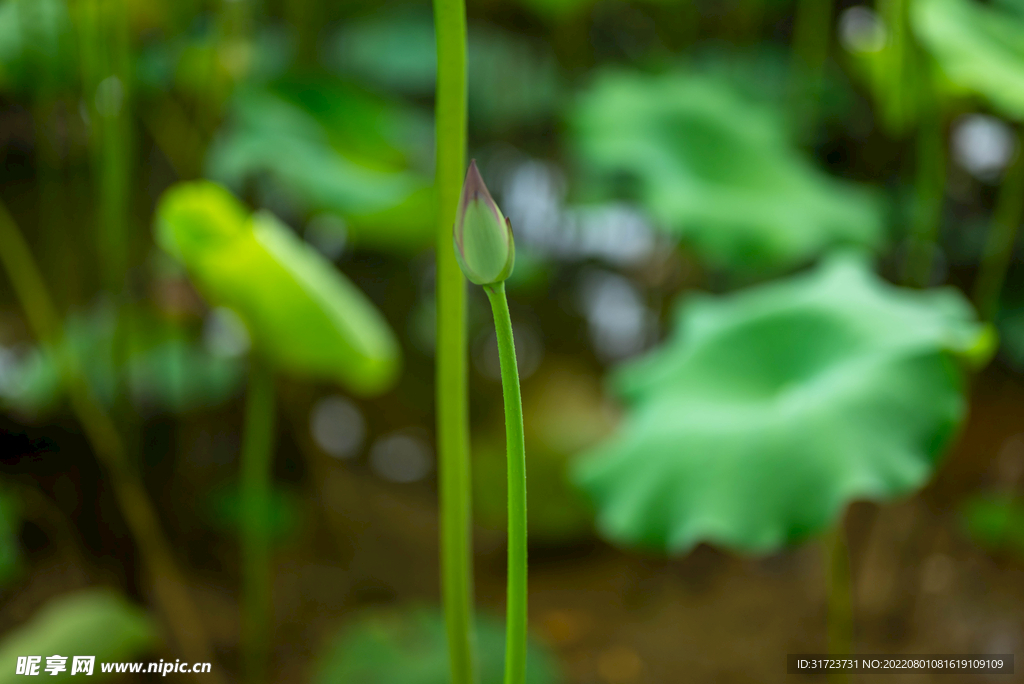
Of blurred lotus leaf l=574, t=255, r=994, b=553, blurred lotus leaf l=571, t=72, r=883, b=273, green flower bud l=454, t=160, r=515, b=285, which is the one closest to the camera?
green flower bud l=454, t=160, r=515, b=285

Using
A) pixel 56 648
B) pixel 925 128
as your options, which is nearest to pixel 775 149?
pixel 925 128

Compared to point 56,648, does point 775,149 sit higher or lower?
higher

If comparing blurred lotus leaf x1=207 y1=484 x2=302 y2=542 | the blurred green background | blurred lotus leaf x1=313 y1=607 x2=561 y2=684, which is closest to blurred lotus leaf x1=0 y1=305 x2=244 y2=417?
the blurred green background

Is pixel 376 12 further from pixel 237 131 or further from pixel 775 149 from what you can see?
pixel 775 149

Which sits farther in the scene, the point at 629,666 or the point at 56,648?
the point at 629,666

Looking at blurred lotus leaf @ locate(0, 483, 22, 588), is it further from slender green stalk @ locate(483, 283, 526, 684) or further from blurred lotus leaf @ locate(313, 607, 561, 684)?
slender green stalk @ locate(483, 283, 526, 684)

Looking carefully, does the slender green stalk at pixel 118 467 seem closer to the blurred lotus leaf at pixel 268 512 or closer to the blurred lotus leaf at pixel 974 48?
the blurred lotus leaf at pixel 268 512
